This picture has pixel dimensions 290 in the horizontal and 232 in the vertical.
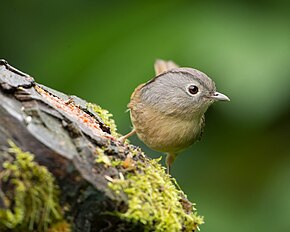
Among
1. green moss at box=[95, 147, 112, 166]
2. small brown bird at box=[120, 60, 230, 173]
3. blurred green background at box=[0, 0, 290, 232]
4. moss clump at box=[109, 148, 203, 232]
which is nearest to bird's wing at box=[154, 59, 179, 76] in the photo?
blurred green background at box=[0, 0, 290, 232]

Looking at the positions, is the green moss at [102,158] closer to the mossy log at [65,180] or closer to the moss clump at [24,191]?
the mossy log at [65,180]

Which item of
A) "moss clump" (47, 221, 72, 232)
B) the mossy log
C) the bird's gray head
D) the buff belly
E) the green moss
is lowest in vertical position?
"moss clump" (47, 221, 72, 232)

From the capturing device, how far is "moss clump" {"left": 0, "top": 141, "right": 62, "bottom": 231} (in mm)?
2697

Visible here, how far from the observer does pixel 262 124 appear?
18.7 ft

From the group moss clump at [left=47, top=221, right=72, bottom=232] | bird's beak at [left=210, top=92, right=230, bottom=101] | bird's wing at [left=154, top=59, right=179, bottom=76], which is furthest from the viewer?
bird's wing at [left=154, top=59, right=179, bottom=76]

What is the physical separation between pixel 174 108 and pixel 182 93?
0.11 m

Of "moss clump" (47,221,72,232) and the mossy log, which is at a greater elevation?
the mossy log

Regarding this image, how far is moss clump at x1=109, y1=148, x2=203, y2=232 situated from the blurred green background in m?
2.29

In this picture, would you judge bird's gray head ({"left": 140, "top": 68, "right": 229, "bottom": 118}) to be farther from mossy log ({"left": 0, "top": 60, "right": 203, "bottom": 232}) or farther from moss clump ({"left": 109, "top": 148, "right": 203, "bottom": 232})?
mossy log ({"left": 0, "top": 60, "right": 203, "bottom": 232})

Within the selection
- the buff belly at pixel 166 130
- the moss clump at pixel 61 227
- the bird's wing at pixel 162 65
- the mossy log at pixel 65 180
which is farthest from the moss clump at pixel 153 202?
the bird's wing at pixel 162 65

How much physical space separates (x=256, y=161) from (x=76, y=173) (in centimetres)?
391

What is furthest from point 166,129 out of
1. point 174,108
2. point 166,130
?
point 174,108

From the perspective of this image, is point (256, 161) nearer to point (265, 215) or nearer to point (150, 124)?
point (265, 215)

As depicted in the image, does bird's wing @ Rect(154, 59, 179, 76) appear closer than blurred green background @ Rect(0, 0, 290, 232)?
No
